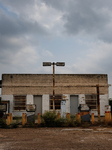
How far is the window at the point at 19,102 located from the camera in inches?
750

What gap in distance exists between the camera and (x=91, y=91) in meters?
19.6

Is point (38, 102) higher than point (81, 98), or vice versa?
point (81, 98)

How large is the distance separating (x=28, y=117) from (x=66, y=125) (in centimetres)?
278

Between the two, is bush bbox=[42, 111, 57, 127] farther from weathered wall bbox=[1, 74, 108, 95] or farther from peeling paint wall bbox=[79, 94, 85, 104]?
peeling paint wall bbox=[79, 94, 85, 104]

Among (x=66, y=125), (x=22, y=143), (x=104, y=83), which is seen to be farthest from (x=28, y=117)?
(x=104, y=83)

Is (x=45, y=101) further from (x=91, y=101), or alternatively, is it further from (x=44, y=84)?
(x=91, y=101)

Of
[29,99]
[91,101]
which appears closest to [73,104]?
[91,101]

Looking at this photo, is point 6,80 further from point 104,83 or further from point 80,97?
point 104,83


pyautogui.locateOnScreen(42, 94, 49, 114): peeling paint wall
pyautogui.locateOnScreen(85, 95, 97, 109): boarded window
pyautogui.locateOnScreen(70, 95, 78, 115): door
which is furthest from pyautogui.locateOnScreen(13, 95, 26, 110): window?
pyautogui.locateOnScreen(85, 95, 97, 109): boarded window

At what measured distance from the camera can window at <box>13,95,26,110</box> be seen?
19.1 metres

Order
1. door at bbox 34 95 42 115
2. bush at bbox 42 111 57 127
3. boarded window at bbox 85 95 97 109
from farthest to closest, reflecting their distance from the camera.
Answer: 1. boarded window at bbox 85 95 97 109
2. door at bbox 34 95 42 115
3. bush at bbox 42 111 57 127

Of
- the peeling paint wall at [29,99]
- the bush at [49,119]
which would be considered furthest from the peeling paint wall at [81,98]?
the bush at [49,119]

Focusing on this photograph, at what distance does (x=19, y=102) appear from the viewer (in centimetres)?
1916

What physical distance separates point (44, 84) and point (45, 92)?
0.86 m
